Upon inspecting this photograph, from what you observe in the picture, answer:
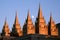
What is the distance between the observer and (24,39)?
62406mm

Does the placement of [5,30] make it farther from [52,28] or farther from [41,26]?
[52,28]

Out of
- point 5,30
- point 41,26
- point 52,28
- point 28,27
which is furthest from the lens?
point 5,30

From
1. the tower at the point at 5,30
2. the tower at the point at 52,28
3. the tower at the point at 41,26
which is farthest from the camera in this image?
the tower at the point at 5,30

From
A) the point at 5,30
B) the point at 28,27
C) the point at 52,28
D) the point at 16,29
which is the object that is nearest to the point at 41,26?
the point at 28,27

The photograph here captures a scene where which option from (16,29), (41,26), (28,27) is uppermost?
(41,26)

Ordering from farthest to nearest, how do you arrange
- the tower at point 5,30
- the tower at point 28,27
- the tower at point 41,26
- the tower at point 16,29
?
the tower at point 5,30
the tower at point 16,29
the tower at point 28,27
the tower at point 41,26

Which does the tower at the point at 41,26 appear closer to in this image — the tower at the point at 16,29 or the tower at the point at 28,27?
the tower at the point at 28,27

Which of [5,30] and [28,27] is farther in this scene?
[5,30]

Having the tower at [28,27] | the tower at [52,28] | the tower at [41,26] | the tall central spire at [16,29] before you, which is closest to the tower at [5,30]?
the tall central spire at [16,29]

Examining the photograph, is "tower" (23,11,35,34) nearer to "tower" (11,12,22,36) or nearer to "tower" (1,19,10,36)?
"tower" (11,12,22,36)

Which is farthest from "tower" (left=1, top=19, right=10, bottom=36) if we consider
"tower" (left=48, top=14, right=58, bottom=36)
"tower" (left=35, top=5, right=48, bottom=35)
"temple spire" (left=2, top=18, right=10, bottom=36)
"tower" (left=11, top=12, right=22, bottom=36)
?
"tower" (left=48, top=14, right=58, bottom=36)

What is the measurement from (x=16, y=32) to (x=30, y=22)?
9848 mm

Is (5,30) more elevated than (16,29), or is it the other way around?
(16,29)

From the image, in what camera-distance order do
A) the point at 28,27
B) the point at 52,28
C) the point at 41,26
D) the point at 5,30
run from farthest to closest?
the point at 5,30 → the point at 52,28 → the point at 28,27 → the point at 41,26
